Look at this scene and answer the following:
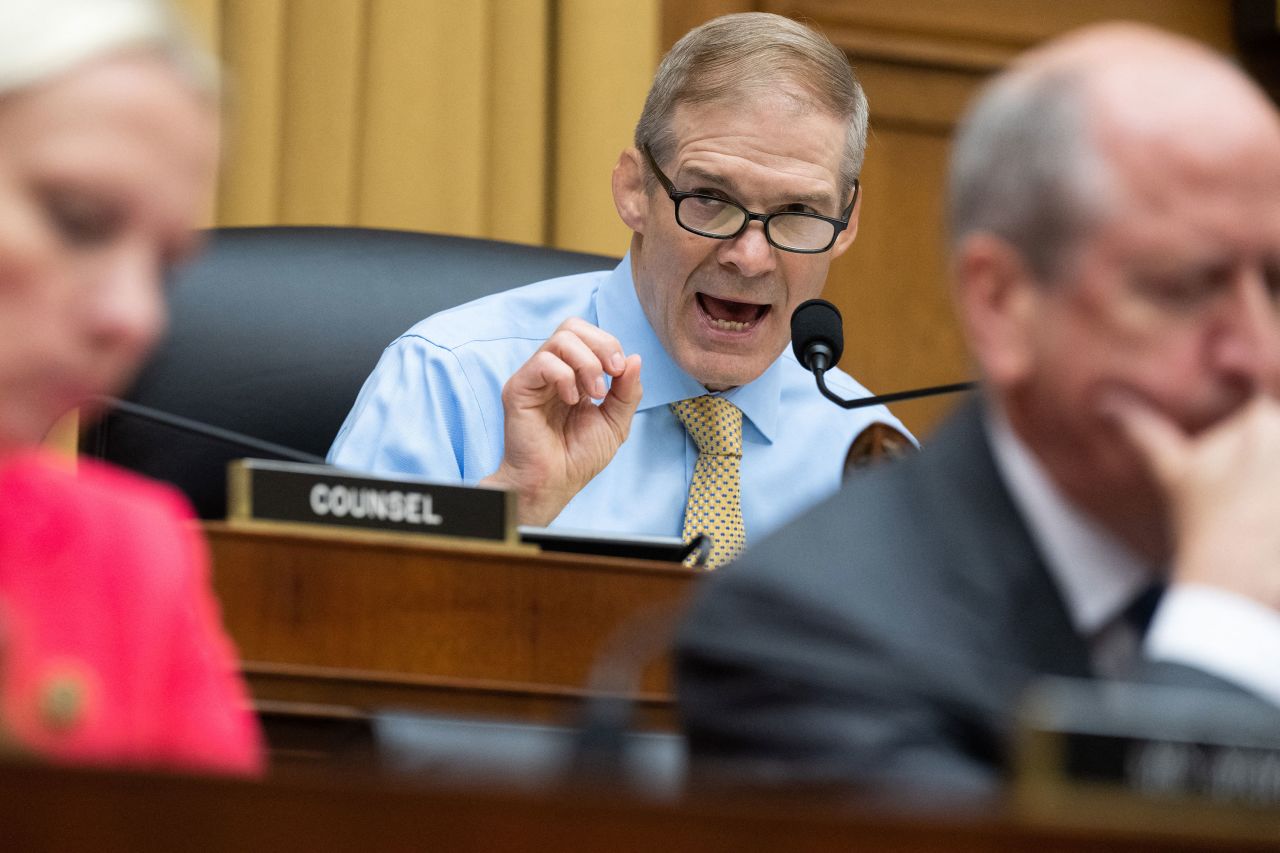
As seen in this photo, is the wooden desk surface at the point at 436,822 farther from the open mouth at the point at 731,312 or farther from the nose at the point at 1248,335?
the open mouth at the point at 731,312

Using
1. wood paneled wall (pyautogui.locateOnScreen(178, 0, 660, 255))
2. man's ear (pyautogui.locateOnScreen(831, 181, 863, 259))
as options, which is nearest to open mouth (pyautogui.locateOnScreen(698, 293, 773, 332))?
man's ear (pyautogui.locateOnScreen(831, 181, 863, 259))

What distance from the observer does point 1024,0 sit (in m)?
3.30

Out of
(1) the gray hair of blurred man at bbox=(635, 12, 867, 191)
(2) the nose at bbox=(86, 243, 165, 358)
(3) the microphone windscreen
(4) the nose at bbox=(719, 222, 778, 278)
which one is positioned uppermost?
(1) the gray hair of blurred man at bbox=(635, 12, 867, 191)

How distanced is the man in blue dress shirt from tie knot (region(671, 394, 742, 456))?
2 cm

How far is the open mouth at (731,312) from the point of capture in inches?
88.0

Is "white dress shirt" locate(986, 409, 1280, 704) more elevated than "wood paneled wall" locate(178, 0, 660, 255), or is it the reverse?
"wood paneled wall" locate(178, 0, 660, 255)

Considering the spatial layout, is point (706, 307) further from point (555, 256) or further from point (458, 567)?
point (458, 567)

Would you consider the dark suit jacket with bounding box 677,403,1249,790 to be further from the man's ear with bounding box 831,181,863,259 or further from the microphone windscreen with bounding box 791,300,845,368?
the man's ear with bounding box 831,181,863,259

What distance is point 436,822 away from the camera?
1.80ft

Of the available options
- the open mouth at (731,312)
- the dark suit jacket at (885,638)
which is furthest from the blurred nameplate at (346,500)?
the open mouth at (731,312)

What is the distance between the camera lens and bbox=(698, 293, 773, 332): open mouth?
223 centimetres

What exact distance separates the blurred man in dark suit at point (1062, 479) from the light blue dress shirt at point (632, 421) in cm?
109

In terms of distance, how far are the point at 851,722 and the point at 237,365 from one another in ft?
4.58

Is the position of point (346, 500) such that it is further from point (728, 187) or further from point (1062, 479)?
point (728, 187)
